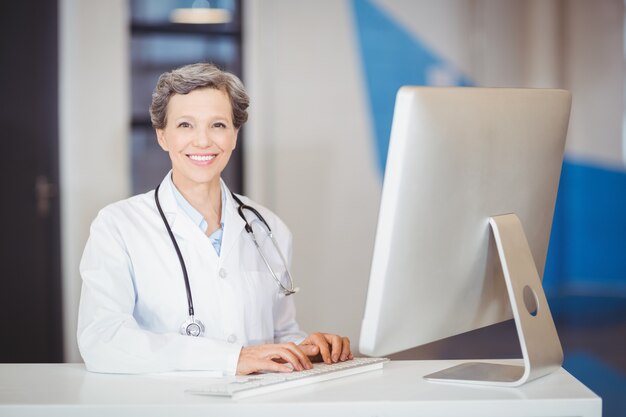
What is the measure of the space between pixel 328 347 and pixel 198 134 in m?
0.59

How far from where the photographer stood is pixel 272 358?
5.19 feet

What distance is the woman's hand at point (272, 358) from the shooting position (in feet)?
5.04

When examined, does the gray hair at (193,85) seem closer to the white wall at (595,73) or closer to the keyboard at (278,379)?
the keyboard at (278,379)

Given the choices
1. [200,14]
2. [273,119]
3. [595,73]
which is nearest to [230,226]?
[273,119]

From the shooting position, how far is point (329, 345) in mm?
1695

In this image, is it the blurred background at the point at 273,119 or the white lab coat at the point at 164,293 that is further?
the blurred background at the point at 273,119

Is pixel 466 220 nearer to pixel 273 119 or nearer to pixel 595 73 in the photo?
pixel 273 119

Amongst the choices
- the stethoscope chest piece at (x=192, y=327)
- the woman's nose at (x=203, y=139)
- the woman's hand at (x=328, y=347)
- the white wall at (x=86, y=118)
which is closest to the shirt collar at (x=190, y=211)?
the woman's nose at (x=203, y=139)

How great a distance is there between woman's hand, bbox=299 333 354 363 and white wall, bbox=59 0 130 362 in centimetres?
247

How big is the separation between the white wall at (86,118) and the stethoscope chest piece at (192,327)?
2.32 metres

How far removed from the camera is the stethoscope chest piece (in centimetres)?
172

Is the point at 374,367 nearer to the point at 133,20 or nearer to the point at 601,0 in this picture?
the point at 133,20

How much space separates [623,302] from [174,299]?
4.52 metres

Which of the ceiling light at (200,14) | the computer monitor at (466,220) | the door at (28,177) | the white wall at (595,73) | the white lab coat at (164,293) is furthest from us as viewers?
the white wall at (595,73)
